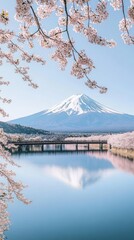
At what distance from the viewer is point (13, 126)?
494 ft

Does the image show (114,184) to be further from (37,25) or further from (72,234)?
(37,25)

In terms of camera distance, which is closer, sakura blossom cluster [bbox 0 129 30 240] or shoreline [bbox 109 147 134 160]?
sakura blossom cluster [bbox 0 129 30 240]

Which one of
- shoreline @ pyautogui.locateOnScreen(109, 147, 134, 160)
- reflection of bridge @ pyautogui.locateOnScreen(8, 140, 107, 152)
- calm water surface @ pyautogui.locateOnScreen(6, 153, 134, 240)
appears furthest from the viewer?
reflection of bridge @ pyautogui.locateOnScreen(8, 140, 107, 152)

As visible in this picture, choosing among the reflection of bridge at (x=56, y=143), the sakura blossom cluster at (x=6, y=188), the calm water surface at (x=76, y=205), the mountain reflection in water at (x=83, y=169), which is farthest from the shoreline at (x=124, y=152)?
the sakura blossom cluster at (x=6, y=188)

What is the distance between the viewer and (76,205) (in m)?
21.6

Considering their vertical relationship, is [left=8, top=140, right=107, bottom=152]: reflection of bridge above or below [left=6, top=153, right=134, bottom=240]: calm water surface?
above

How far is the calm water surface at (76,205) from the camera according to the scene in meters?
15.9

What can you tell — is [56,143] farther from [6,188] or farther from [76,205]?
[6,188]

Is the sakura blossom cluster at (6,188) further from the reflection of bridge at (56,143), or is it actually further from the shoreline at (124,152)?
the reflection of bridge at (56,143)

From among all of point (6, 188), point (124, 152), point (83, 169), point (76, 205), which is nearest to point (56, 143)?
point (124, 152)

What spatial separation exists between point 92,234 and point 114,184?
14.0 metres

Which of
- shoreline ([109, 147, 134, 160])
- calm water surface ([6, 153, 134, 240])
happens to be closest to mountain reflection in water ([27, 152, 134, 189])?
calm water surface ([6, 153, 134, 240])

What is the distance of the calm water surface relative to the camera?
52.2 feet

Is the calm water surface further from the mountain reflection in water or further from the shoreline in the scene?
the shoreline
